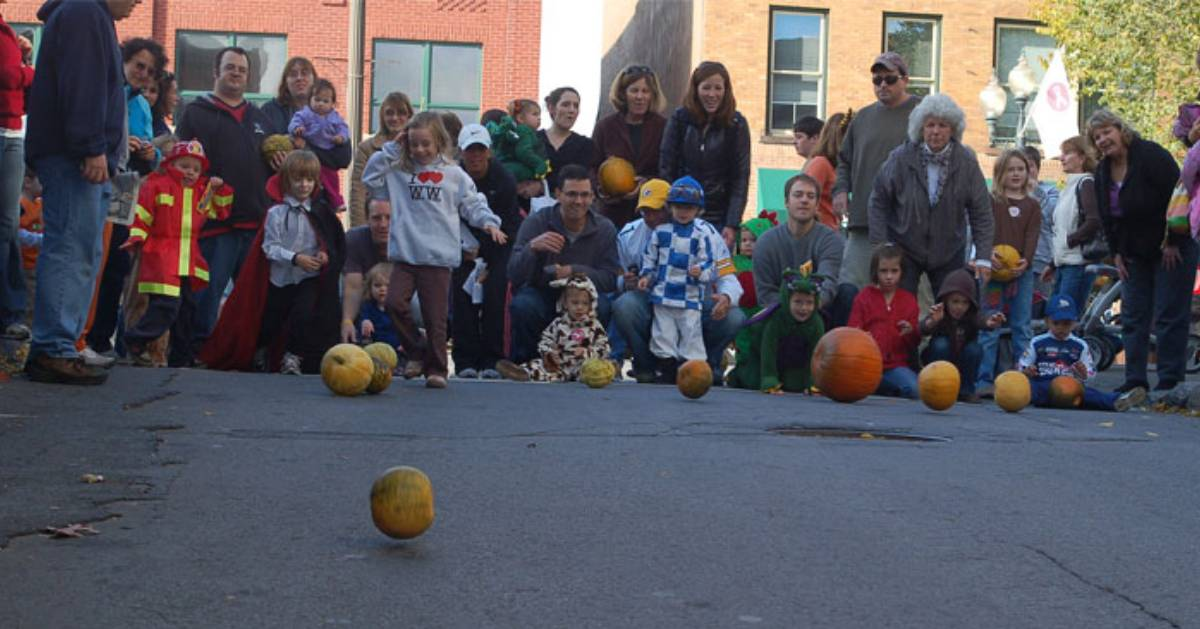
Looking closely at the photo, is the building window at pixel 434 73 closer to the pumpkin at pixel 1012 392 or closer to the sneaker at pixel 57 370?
the pumpkin at pixel 1012 392

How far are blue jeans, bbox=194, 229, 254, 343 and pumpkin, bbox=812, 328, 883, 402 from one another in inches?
175

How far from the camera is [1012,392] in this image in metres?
10.9

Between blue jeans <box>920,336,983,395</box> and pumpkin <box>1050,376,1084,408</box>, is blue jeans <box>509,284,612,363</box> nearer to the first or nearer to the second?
blue jeans <box>920,336,983,395</box>

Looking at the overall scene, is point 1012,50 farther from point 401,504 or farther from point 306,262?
point 401,504

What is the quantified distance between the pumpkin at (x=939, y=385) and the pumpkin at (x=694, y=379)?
131cm

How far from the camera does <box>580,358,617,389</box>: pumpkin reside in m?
11.7

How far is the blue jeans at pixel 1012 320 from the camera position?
13.4 meters

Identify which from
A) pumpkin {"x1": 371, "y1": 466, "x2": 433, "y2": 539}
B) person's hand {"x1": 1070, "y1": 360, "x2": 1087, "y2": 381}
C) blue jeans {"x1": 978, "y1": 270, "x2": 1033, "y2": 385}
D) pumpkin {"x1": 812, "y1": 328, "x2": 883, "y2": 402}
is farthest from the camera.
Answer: blue jeans {"x1": 978, "y1": 270, "x2": 1033, "y2": 385}

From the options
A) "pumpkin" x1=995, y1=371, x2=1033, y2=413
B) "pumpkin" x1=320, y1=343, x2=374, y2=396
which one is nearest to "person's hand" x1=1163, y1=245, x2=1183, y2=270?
"pumpkin" x1=995, y1=371, x2=1033, y2=413

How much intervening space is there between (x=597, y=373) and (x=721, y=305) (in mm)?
1735

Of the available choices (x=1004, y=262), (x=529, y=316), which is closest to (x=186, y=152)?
(x=529, y=316)

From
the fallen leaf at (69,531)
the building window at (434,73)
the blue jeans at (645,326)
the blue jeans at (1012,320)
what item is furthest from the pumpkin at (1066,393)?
the building window at (434,73)

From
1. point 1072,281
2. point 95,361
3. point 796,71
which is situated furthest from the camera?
point 796,71

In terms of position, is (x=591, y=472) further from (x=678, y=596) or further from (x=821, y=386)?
(x=821, y=386)
